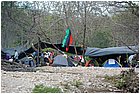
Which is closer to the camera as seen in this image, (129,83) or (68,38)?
(129,83)

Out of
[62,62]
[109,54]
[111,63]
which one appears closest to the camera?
[111,63]

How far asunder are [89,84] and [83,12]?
1621 centimetres

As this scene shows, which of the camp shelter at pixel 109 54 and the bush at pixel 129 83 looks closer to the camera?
the bush at pixel 129 83

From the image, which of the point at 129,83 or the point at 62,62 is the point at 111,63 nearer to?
the point at 62,62

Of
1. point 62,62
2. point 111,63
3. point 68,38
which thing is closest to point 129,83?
point 111,63

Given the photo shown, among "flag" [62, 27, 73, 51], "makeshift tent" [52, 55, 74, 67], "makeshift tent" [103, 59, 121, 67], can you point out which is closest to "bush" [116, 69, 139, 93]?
"makeshift tent" [103, 59, 121, 67]

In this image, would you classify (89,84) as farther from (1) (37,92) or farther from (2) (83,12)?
(2) (83,12)

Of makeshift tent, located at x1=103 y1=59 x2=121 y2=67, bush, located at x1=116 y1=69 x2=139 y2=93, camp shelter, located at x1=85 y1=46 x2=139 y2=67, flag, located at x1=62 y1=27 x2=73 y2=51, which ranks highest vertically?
flag, located at x1=62 y1=27 x2=73 y2=51

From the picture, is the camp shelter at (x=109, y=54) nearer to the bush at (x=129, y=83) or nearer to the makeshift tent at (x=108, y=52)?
the makeshift tent at (x=108, y=52)

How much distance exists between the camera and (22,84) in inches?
303

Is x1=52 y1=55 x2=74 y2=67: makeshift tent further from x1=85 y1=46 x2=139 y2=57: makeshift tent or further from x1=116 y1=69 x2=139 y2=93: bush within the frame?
x1=116 y1=69 x2=139 y2=93: bush

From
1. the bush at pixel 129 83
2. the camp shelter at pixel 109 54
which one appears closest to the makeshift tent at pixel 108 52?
the camp shelter at pixel 109 54

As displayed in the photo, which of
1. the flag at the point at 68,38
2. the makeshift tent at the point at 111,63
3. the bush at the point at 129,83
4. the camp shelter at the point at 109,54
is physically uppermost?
the flag at the point at 68,38

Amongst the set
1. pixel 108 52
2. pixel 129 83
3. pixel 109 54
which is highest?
pixel 129 83
